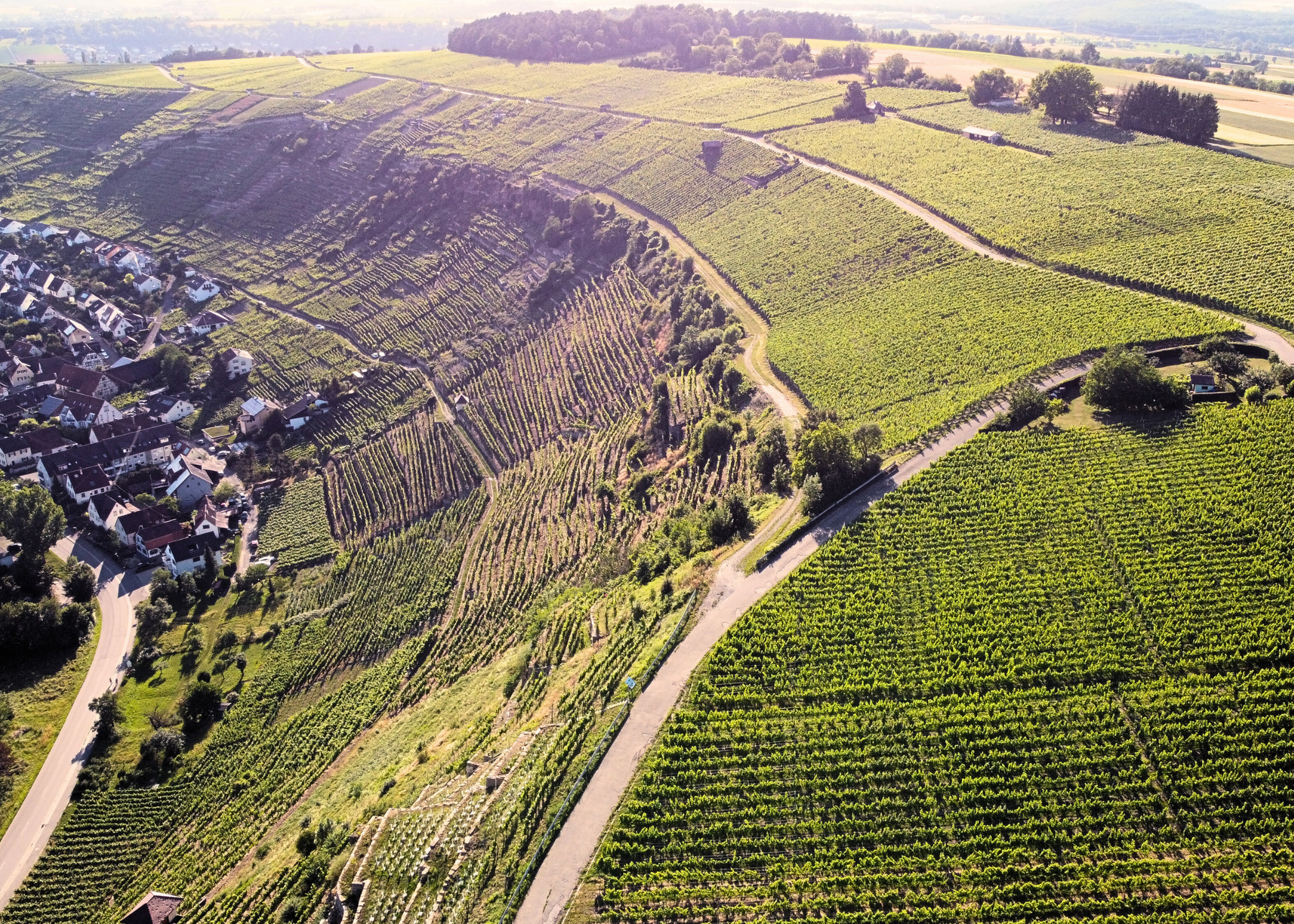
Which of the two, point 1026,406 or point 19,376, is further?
point 19,376

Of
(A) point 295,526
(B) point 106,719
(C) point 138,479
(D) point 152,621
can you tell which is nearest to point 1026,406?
(A) point 295,526

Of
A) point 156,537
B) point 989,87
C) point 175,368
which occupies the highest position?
point 989,87

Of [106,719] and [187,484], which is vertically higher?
[187,484]

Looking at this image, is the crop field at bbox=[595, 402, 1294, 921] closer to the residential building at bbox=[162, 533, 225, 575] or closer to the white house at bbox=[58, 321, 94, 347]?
the residential building at bbox=[162, 533, 225, 575]

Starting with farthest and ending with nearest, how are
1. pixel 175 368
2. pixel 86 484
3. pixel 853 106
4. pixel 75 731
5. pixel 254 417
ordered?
pixel 853 106, pixel 175 368, pixel 254 417, pixel 86 484, pixel 75 731

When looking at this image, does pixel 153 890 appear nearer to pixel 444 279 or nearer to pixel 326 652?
pixel 326 652

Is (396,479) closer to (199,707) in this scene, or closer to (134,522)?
(134,522)

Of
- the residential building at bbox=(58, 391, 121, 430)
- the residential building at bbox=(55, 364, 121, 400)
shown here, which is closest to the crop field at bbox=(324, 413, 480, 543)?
the residential building at bbox=(58, 391, 121, 430)
